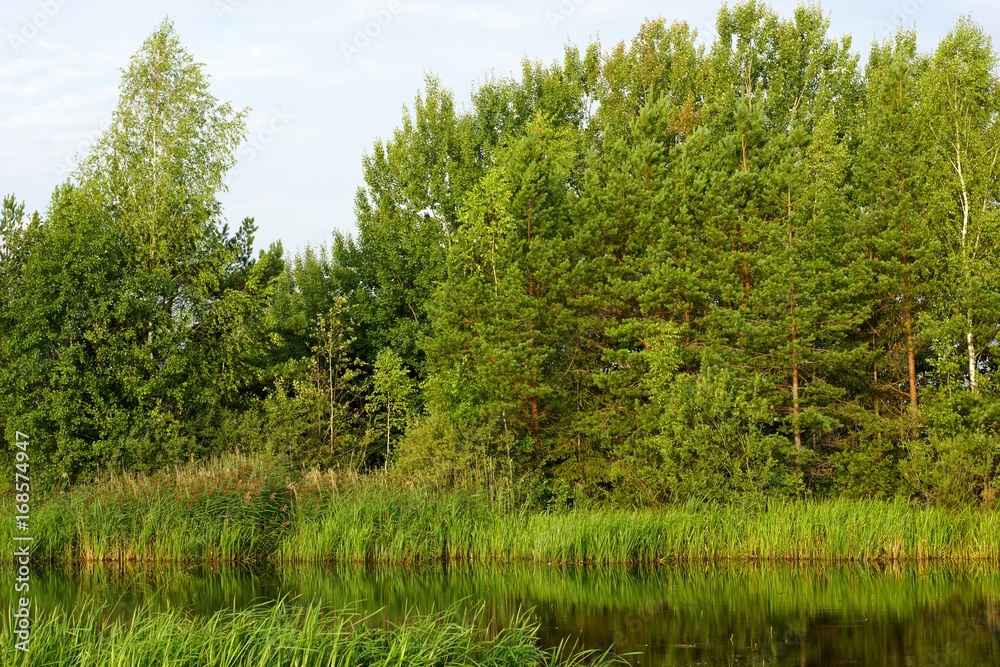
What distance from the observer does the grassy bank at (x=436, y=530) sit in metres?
20.6

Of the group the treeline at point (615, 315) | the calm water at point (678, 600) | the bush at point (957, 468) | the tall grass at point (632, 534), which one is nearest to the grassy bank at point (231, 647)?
the calm water at point (678, 600)

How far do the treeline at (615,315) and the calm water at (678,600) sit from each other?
5.17m

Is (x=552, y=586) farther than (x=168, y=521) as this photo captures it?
No

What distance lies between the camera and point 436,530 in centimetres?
2145

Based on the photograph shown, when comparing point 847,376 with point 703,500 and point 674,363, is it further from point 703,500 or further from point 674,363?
point 703,500

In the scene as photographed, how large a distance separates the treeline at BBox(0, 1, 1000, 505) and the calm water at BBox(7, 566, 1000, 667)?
5172 millimetres

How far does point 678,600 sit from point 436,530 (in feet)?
21.4

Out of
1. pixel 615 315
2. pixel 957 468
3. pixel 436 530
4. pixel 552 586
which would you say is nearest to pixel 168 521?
pixel 436 530

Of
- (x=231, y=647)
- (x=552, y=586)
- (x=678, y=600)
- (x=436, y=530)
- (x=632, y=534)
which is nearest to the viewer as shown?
(x=231, y=647)

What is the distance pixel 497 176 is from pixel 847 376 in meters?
12.5

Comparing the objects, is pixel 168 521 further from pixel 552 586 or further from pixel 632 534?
pixel 632 534

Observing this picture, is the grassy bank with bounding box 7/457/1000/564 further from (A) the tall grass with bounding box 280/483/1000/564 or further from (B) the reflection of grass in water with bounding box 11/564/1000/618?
(B) the reflection of grass in water with bounding box 11/564/1000/618

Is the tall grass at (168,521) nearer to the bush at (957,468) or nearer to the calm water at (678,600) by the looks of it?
the calm water at (678,600)

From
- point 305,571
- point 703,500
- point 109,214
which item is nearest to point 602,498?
point 703,500
